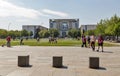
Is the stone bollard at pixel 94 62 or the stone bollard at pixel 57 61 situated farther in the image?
the stone bollard at pixel 57 61

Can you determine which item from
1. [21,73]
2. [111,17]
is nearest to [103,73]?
[21,73]

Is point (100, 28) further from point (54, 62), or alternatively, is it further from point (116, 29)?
point (54, 62)

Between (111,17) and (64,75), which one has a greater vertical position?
(111,17)

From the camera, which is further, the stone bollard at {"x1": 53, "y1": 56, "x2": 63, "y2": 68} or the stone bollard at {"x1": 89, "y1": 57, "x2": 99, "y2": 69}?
the stone bollard at {"x1": 53, "y1": 56, "x2": 63, "y2": 68}

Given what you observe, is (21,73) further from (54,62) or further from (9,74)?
(54,62)

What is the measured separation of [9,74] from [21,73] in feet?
1.81

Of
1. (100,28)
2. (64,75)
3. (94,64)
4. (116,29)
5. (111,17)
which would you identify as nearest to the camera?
(64,75)

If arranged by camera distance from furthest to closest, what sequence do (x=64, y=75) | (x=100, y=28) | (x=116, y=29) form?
1. (x=100, y=28)
2. (x=116, y=29)
3. (x=64, y=75)

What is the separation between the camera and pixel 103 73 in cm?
1355

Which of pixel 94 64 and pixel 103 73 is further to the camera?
pixel 94 64

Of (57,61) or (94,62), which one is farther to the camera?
(57,61)

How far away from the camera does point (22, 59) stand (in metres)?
16.1

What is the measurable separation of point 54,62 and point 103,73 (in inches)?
129

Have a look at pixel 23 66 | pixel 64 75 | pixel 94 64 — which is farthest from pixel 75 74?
pixel 23 66
